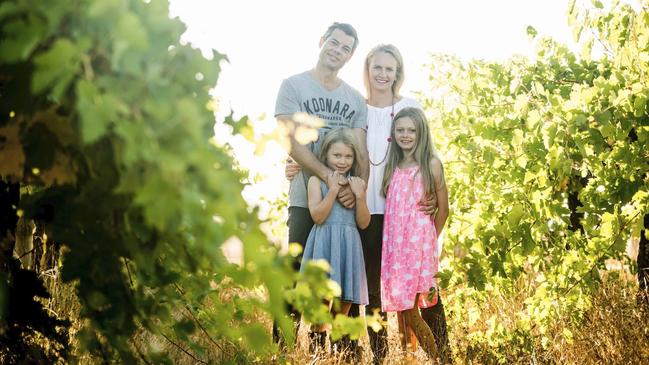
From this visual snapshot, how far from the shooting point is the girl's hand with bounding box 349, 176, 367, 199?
342 centimetres

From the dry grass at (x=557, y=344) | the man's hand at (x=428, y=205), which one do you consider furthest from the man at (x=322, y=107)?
the dry grass at (x=557, y=344)

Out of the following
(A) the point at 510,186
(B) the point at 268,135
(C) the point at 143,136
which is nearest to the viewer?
(C) the point at 143,136

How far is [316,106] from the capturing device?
362 cm

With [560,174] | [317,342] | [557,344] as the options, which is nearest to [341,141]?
[317,342]

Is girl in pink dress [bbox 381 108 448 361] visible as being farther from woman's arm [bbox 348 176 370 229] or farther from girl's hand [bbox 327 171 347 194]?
girl's hand [bbox 327 171 347 194]

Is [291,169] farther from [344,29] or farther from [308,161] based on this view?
[344,29]

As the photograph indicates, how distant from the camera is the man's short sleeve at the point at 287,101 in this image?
3.59m

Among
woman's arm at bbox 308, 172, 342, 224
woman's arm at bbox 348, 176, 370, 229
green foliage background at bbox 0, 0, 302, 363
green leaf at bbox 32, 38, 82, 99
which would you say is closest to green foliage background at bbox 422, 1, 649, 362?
woman's arm at bbox 348, 176, 370, 229

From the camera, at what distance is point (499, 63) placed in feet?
13.1

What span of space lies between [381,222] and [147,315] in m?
2.49

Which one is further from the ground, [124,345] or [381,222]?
[381,222]

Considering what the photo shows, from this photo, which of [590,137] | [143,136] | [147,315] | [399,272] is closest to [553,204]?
[590,137]

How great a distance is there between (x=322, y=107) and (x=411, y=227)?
31.1 inches

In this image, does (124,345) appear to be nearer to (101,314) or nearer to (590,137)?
(101,314)
